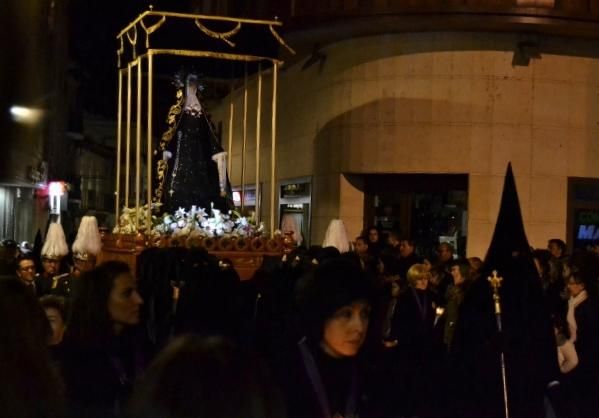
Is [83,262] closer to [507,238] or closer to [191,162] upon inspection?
[191,162]

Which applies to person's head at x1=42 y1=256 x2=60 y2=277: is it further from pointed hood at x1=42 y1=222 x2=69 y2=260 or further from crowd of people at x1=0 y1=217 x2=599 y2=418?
crowd of people at x1=0 y1=217 x2=599 y2=418

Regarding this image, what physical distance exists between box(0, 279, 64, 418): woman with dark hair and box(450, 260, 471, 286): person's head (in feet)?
19.9

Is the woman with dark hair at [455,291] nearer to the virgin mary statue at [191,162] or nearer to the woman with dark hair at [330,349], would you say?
the woman with dark hair at [330,349]

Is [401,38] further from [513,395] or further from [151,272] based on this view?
[513,395]

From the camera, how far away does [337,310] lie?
383 centimetres

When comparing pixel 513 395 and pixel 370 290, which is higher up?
pixel 370 290

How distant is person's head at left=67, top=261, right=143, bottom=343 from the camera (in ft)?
13.9

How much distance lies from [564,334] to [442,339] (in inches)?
49.7

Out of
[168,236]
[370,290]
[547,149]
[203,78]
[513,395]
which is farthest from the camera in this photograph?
[547,149]

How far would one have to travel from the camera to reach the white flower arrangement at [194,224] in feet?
33.6

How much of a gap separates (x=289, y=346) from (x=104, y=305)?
1125 mm

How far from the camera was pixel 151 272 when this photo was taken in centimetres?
761

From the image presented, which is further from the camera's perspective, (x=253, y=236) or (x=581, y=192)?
(x=581, y=192)

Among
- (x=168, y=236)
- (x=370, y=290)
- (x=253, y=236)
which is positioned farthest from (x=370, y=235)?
(x=370, y=290)
